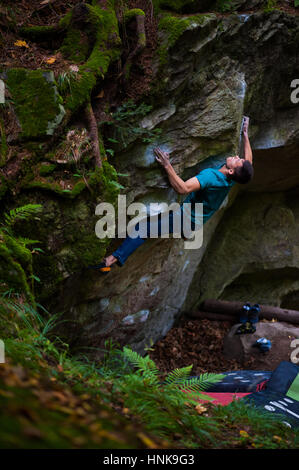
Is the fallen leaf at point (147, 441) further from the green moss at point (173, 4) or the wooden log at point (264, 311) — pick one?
the wooden log at point (264, 311)

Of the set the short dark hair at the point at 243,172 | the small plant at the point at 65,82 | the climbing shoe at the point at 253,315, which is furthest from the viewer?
the climbing shoe at the point at 253,315

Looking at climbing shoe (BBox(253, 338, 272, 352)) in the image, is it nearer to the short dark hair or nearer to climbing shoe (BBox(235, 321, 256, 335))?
climbing shoe (BBox(235, 321, 256, 335))

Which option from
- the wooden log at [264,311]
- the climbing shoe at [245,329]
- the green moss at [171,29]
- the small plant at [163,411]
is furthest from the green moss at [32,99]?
the wooden log at [264,311]

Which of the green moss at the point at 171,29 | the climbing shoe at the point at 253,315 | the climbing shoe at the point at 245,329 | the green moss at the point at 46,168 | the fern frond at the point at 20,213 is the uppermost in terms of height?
the green moss at the point at 171,29

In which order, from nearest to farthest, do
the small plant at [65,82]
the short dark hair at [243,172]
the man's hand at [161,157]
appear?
the small plant at [65,82], the short dark hair at [243,172], the man's hand at [161,157]

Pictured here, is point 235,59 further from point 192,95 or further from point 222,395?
point 222,395

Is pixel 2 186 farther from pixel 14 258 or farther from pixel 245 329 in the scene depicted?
pixel 245 329

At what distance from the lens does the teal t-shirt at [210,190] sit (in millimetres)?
4750

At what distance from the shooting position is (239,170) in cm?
477

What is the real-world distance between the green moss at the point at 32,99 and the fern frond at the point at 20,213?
92cm

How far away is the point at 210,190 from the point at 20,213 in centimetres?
267

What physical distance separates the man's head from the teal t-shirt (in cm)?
13

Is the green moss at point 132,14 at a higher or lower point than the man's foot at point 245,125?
higher

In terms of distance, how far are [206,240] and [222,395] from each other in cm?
449
